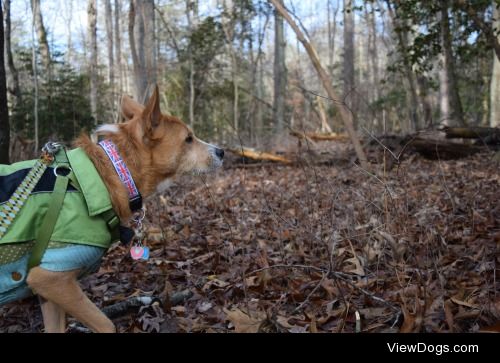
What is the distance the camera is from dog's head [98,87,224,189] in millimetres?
3482

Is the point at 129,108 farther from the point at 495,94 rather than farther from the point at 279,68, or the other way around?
the point at 279,68

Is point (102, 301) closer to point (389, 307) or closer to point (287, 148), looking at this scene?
point (389, 307)

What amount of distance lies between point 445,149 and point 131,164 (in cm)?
1021

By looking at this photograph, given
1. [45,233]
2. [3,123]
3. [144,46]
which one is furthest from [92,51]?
[45,233]

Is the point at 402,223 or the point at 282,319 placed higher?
the point at 402,223

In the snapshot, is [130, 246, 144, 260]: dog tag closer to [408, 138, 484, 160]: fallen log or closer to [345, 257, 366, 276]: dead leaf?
[345, 257, 366, 276]: dead leaf

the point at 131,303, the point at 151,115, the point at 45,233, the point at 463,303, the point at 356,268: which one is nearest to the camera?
the point at 45,233

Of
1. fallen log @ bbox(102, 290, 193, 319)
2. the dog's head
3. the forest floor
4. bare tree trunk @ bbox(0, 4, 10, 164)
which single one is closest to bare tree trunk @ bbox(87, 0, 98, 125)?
bare tree trunk @ bbox(0, 4, 10, 164)

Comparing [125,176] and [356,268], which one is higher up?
[125,176]

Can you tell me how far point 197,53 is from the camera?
24.6 metres

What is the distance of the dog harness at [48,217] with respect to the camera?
108 inches

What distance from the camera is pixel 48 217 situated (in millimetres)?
2768

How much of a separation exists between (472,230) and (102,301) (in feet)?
11.6
